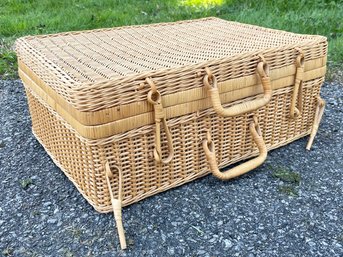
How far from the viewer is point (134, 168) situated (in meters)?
1.49

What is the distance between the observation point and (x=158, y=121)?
56.1 inches

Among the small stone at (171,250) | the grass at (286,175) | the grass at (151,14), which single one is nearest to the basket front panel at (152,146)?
the grass at (286,175)

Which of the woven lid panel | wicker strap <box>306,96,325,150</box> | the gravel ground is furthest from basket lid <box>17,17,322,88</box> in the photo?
the gravel ground

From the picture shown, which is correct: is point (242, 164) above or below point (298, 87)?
below

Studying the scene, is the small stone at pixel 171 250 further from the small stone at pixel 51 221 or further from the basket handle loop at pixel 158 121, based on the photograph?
the small stone at pixel 51 221

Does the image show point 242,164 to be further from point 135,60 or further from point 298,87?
point 135,60

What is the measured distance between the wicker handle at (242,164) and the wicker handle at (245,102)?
0.38 feet

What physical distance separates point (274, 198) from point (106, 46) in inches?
34.5

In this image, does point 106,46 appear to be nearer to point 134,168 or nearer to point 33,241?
point 134,168

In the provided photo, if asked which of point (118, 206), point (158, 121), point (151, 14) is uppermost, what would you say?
point (158, 121)

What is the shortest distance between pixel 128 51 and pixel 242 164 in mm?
607

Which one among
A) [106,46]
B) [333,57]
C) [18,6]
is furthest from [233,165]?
[18,6]

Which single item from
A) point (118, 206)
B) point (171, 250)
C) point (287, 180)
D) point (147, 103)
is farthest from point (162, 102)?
point (287, 180)

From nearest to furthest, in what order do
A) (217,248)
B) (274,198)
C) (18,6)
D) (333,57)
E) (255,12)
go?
1. (217,248)
2. (274,198)
3. (333,57)
4. (255,12)
5. (18,6)
